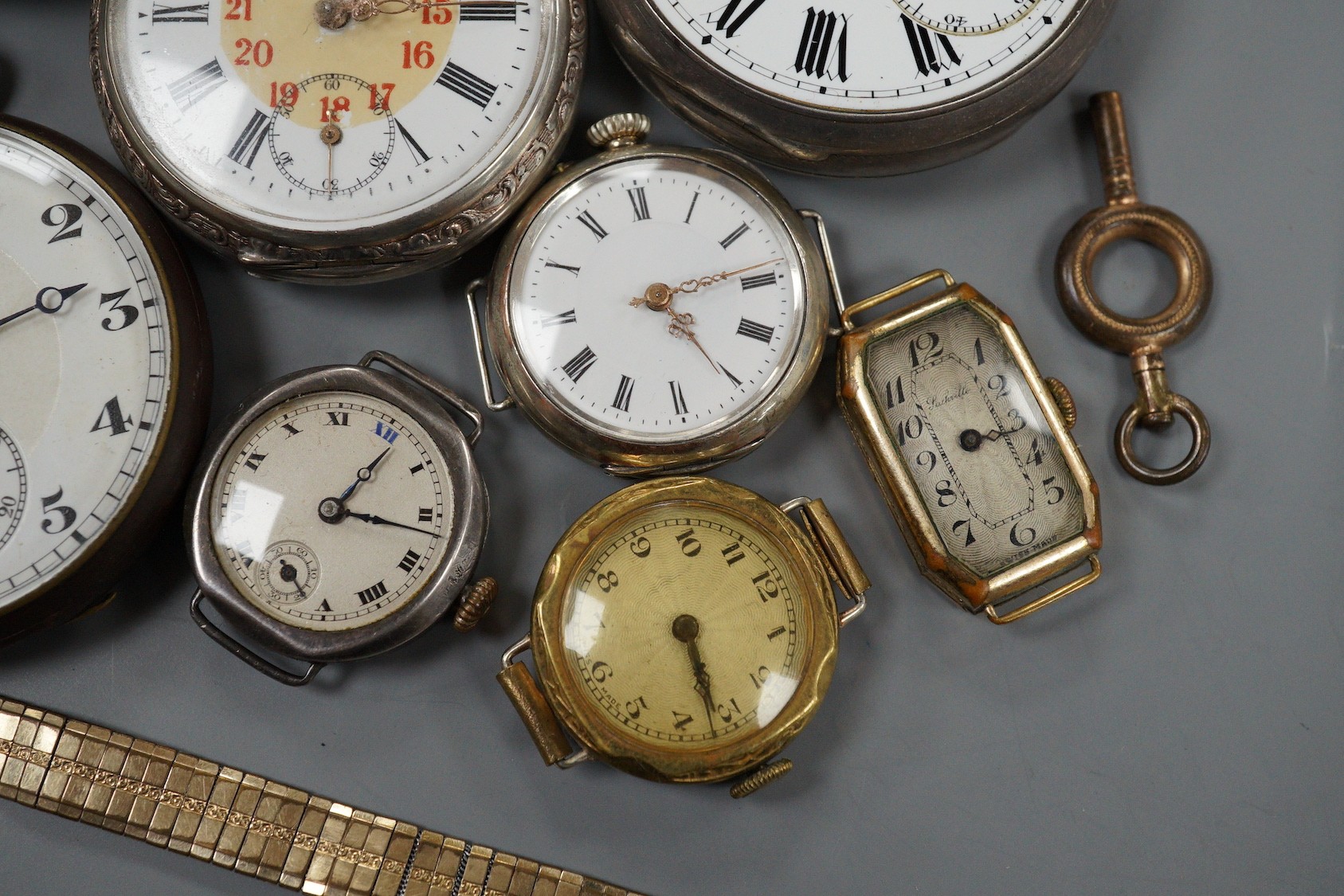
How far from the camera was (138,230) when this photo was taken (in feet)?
4.95

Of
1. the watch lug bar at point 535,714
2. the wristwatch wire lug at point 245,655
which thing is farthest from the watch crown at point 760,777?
the wristwatch wire lug at point 245,655

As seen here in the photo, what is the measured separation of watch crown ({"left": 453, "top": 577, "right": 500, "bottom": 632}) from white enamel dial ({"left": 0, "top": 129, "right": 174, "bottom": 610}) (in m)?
0.47

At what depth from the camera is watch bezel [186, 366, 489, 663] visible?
145cm

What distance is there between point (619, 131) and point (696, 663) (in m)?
0.76

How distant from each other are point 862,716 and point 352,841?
30.5 inches

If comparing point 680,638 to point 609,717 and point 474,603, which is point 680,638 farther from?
point 474,603

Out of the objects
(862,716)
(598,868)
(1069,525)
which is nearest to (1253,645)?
(1069,525)

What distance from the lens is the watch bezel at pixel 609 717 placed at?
4.75ft

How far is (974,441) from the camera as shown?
1559 millimetres

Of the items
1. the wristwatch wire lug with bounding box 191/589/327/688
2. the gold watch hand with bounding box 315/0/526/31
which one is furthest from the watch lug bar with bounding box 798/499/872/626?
the gold watch hand with bounding box 315/0/526/31

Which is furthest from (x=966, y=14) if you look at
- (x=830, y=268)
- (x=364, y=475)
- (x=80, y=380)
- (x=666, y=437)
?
(x=80, y=380)

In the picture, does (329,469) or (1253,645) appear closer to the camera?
(329,469)

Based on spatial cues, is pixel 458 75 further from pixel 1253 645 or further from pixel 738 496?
pixel 1253 645

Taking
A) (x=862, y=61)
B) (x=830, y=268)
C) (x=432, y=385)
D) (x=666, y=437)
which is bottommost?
(x=432, y=385)
